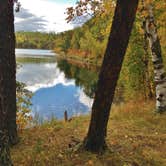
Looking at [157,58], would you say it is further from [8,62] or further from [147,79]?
[147,79]

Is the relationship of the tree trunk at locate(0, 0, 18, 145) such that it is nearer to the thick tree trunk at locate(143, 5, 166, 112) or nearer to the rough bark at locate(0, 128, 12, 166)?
the rough bark at locate(0, 128, 12, 166)

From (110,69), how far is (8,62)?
2462mm

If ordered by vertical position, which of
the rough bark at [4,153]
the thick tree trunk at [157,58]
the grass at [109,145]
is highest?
the thick tree trunk at [157,58]

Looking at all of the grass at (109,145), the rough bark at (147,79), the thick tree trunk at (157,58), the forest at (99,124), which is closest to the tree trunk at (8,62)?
the forest at (99,124)

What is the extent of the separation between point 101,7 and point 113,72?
5350 millimetres

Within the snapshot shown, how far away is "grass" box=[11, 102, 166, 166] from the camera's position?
20.5 feet

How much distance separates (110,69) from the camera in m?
6.10

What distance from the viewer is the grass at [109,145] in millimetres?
6258

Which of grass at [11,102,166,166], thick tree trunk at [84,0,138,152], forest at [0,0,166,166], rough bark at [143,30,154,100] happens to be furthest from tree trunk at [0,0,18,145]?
rough bark at [143,30,154,100]

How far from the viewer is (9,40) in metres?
6.93

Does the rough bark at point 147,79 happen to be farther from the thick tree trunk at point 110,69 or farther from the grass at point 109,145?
the thick tree trunk at point 110,69

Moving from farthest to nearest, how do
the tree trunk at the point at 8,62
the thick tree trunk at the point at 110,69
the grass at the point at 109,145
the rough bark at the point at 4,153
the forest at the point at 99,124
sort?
the tree trunk at the point at 8,62, the grass at the point at 109,145, the forest at the point at 99,124, the thick tree trunk at the point at 110,69, the rough bark at the point at 4,153

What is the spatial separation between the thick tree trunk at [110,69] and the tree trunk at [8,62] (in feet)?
6.31

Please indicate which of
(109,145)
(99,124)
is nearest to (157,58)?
(109,145)
